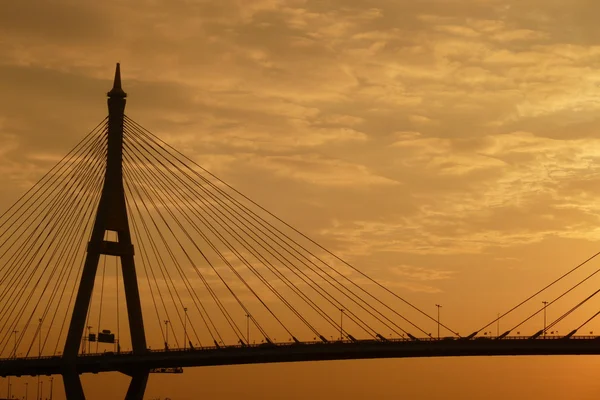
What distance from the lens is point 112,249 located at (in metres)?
98.6

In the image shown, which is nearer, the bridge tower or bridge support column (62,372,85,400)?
the bridge tower

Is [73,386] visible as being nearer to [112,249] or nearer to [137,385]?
[137,385]

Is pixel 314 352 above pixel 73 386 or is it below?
above

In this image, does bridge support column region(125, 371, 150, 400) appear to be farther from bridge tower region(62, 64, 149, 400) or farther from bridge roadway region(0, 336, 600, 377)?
bridge tower region(62, 64, 149, 400)

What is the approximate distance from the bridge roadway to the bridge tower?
2.46m

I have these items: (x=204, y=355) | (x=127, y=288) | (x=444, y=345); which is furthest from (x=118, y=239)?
(x=444, y=345)

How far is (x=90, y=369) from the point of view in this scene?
354 ft

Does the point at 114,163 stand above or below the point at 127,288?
above

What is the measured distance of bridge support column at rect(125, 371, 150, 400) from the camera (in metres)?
106

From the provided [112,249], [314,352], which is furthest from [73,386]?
[314,352]

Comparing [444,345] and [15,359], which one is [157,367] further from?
[444,345]

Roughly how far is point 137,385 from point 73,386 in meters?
6.06

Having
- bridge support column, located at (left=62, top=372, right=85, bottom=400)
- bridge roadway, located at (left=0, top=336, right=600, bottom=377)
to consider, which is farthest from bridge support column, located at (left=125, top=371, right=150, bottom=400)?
bridge support column, located at (left=62, top=372, right=85, bottom=400)

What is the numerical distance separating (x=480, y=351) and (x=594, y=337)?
26.4 ft
